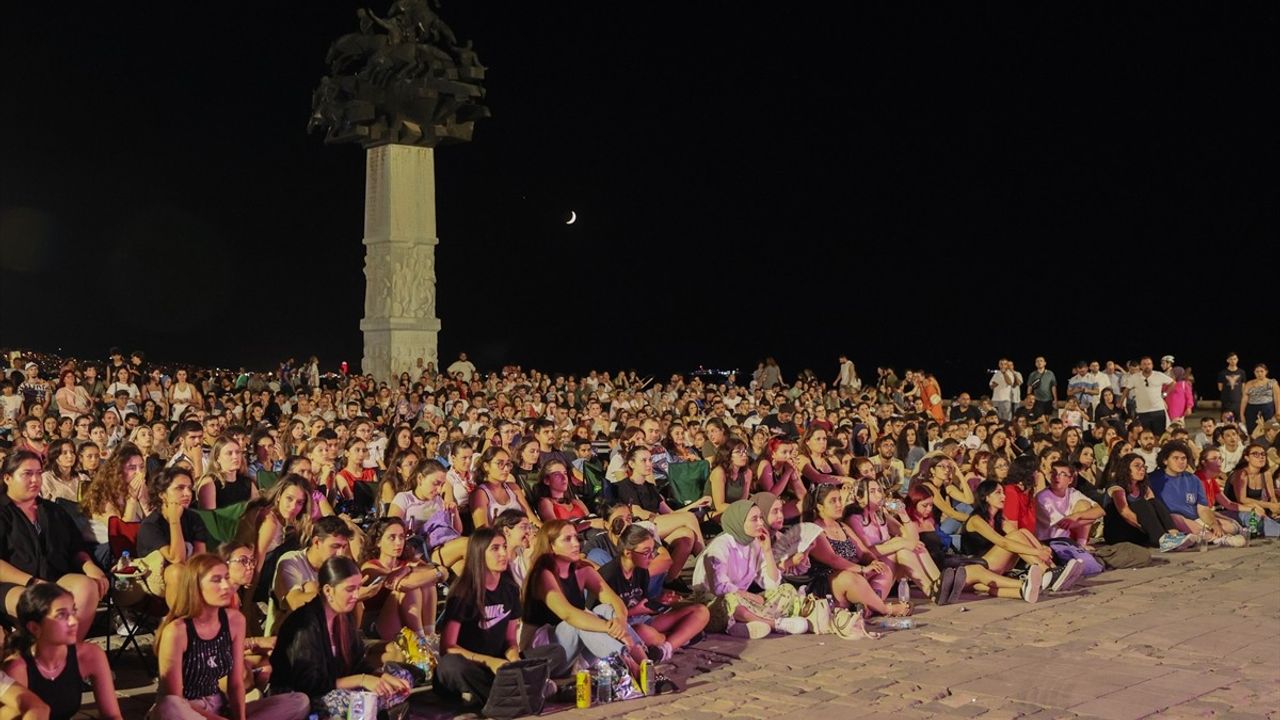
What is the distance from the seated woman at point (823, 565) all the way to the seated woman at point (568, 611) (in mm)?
1762

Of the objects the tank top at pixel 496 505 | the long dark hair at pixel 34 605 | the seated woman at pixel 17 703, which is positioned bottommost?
the seated woman at pixel 17 703

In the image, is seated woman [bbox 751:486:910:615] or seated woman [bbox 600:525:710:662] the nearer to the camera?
seated woman [bbox 600:525:710:662]

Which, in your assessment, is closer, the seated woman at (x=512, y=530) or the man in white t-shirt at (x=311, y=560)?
the man in white t-shirt at (x=311, y=560)

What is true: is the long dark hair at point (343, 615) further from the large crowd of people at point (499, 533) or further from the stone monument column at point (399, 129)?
the stone monument column at point (399, 129)

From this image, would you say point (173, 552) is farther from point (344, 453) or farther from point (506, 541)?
point (344, 453)

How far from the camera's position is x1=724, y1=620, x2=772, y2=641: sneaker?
22.9 ft

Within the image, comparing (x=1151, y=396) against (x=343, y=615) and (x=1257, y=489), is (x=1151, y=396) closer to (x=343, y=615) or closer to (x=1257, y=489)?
(x=1257, y=489)

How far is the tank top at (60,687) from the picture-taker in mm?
4387

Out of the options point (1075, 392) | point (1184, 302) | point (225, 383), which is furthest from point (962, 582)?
point (1184, 302)

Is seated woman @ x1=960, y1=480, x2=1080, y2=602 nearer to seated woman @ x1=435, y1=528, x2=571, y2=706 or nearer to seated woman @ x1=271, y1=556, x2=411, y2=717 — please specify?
seated woman @ x1=435, y1=528, x2=571, y2=706

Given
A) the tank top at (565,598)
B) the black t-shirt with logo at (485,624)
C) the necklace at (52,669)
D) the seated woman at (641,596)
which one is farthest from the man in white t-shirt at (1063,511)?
the necklace at (52,669)

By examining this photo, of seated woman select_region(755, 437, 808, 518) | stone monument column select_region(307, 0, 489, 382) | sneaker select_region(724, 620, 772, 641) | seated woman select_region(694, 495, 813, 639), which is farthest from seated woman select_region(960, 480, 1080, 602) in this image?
stone monument column select_region(307, 0, 489, 382)

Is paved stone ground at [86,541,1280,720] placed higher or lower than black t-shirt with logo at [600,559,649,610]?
lower

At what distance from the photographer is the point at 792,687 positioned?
594cm
